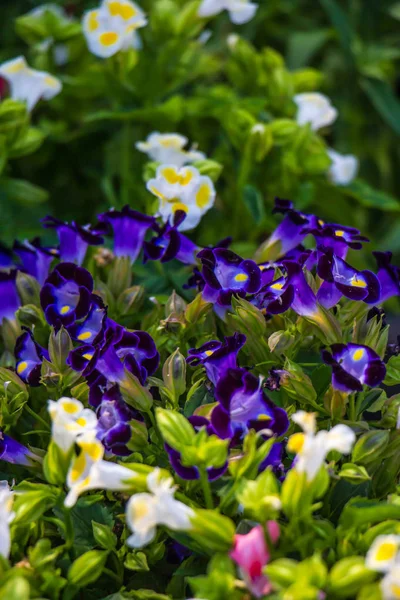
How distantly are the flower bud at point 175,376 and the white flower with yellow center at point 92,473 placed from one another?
0.14 metres

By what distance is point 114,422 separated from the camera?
2.39ft

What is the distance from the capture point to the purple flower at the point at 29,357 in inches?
32.6

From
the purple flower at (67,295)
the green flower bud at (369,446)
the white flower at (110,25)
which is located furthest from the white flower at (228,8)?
the green flower bud at (369,446)

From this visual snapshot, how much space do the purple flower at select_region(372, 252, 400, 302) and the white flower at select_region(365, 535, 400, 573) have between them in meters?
0.35

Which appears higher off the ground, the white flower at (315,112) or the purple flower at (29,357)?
the purple flower at (29,357)

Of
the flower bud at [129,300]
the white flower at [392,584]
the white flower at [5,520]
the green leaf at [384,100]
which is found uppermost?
the white flower at [392,584]

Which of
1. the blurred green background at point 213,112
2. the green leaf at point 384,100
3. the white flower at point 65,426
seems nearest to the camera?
the white flower at point 65,426

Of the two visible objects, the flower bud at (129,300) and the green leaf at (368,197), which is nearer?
the flower bud at (129,300)

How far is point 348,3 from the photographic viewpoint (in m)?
1.96

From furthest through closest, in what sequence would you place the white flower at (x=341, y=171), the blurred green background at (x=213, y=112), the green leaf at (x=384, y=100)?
the green leaf at (x=384, y=100) < the white flower at (x=341, y=171) < the blurred green background at (x=213, y=112)

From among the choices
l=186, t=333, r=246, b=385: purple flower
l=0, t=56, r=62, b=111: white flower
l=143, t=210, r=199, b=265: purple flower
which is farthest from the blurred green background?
l=186, t=333, r=246, b=385: purple flower

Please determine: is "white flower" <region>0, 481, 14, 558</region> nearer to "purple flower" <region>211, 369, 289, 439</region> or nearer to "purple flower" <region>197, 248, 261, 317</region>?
"purple flower" <region>211, 369, 289, 439</region>

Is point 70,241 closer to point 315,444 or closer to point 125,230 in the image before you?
point 125,230

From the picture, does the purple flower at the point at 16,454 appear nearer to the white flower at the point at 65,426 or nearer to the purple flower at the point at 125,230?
the white flower at the point at 65,426
